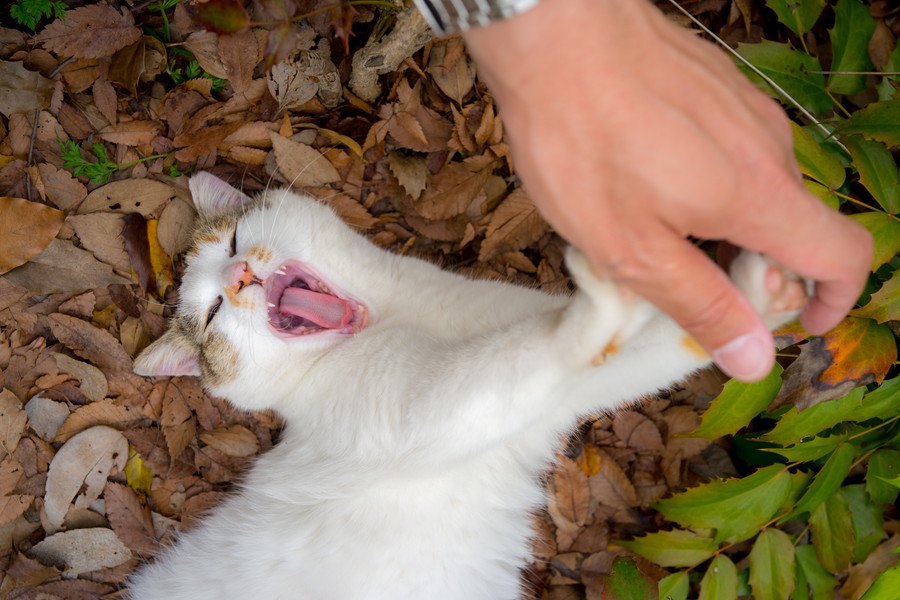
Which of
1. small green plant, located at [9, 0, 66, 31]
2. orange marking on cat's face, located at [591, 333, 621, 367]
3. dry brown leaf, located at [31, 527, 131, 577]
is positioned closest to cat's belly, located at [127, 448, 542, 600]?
dry brown leaf, located at [31, 527, 131, 577]

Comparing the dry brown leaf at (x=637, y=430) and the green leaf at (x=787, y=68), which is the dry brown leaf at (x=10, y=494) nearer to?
the dry brown leaf at (x=637, y=430)

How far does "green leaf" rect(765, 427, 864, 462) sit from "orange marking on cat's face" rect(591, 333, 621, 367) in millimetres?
911

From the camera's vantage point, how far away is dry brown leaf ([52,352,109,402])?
8.07 ft

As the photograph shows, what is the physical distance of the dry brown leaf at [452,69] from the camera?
2500 millimetres

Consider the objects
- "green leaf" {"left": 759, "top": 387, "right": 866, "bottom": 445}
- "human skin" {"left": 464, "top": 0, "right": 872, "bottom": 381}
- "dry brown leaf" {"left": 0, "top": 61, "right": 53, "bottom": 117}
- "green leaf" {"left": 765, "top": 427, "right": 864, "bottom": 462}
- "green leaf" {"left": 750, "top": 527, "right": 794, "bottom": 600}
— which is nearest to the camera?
"human skin" {"left": 464, "top": 0, "right": 872, "bottom": 381}

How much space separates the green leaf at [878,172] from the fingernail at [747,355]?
91 centimetres

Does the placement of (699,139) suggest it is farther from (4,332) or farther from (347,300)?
(4,332)

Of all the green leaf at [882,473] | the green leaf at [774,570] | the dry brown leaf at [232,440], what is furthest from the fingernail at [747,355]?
the dry brown leaf at [232,440]

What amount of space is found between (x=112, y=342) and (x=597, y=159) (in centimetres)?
222

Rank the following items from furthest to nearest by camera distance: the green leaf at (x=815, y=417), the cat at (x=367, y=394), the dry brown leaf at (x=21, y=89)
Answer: the dry brown leaf at (x=21, y=89), the green leaf at (x=815, y=417), the cat at (x=367, y=394)

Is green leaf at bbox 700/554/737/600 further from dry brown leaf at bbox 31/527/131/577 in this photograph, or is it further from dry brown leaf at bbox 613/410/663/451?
dry brown leaf at bbox 31/527/131/577

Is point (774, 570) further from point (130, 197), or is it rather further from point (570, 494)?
point (130, 197)

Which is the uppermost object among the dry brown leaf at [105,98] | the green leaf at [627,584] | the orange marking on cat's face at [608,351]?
the dry brown leaf at [105,98]

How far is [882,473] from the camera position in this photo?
200 centimetres
